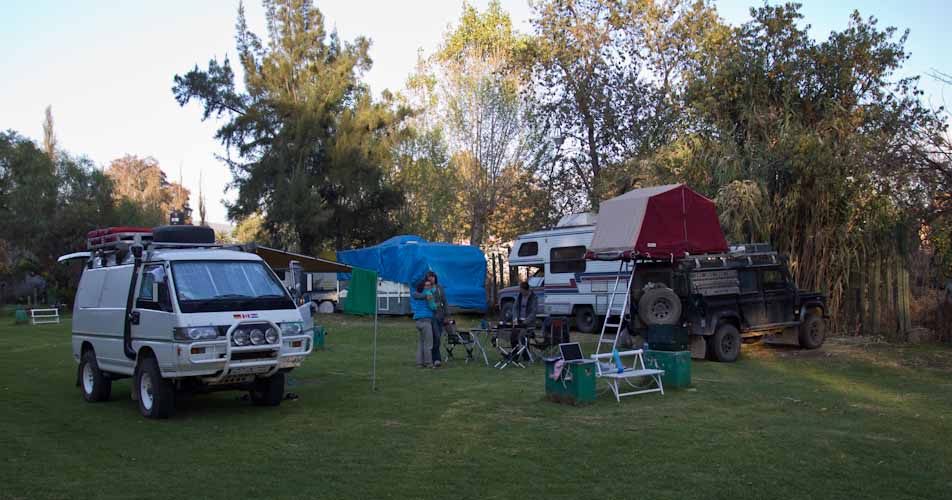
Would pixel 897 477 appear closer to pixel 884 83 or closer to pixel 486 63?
pixel 884 83

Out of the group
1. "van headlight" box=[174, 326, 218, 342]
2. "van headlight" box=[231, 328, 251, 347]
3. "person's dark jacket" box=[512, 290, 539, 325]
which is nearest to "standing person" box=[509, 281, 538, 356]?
"person's dark jacket" box=[512, 290, 539, 325]

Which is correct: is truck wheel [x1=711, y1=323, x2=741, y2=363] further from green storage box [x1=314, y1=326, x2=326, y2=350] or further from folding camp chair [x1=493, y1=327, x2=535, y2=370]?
green storage box [x1=314, y1=326, x2=326, y2=350]

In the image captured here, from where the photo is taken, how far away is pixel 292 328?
9.15 m

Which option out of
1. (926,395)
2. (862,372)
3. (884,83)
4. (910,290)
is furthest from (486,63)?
(926,395)

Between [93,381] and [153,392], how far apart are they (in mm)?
2042

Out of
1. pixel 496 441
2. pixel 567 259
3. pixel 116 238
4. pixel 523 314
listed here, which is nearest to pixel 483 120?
pixel 567 259

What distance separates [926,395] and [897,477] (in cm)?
452

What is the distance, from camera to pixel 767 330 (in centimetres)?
1416

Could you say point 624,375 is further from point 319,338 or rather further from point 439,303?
point 319,338

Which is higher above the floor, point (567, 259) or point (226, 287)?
point (567, 259)

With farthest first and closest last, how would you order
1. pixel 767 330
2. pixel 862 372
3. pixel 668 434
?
pixel 767 330
pixel 862 372
pixel 668 434

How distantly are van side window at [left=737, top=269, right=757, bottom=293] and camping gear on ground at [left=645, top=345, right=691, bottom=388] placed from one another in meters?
3.92

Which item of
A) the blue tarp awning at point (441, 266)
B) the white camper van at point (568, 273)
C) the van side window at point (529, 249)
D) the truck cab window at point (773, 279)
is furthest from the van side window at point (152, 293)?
the blue tarp awning at point (441, 266)

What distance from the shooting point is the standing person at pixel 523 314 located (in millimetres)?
13328
